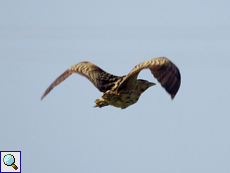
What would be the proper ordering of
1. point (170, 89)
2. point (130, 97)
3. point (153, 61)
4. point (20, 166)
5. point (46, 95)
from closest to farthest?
point (170, 89)
point (153, 61)
point (130, 97)
point (46, 95)
point (20, 166)

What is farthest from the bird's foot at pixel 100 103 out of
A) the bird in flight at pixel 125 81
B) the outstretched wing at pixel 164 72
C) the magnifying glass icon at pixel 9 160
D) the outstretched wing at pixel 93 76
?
the magnifying glass icon at pixel 9 160

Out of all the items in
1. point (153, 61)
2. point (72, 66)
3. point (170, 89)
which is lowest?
point (170, 89)

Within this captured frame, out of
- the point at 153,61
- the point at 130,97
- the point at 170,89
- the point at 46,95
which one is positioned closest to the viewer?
the point at 170,89

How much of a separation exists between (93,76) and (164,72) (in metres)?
4.30

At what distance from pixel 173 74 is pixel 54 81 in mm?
7104

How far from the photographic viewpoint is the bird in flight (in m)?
24.0

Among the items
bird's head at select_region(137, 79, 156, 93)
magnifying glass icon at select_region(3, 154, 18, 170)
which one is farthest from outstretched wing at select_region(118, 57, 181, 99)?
magnifying glass icon at select_region(3, 154, 18, 170)

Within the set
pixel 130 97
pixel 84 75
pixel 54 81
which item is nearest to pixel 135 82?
pixel 130 97

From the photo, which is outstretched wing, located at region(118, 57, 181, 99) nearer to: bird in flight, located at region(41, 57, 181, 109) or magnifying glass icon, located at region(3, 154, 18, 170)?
bird in flight, located at region(41, 57, 181, 109)

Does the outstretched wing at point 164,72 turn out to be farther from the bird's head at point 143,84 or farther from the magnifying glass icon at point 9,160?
the magnifying glass icon at point 9,160

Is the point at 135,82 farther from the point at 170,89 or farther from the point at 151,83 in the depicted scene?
the point at 170,89

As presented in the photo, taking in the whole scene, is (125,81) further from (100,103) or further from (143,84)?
(143,84)

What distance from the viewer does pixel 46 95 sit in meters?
28.7

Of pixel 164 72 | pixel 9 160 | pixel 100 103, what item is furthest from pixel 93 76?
pixel 9 160
